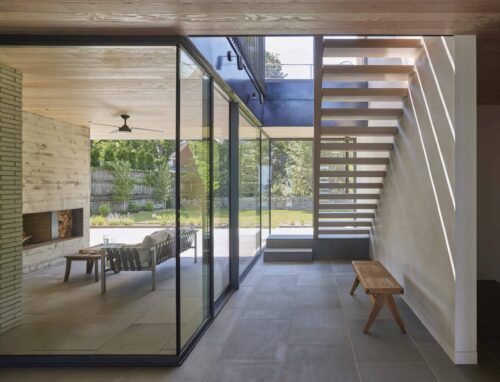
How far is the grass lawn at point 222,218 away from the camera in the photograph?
3875 millimetres

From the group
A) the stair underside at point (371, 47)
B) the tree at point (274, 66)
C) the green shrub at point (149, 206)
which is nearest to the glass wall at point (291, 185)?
the tree at point (274, 66)

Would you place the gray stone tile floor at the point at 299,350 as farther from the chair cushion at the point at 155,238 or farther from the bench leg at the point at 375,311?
the chair cushion at the point at 155,238

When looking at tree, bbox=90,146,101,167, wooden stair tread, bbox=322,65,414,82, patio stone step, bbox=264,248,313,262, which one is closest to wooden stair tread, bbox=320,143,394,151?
wooden stair tread, bbox=322,65,414,82

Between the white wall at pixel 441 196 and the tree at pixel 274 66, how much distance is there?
396 centimetres

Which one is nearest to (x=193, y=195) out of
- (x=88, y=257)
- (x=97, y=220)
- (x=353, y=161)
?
(x=353, y=161)

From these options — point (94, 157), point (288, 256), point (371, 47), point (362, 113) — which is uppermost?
point (371, 47)

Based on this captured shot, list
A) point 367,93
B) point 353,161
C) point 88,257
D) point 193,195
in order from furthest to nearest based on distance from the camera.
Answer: point 88,257 → point 353,161 → point 367,93 → point 193,195

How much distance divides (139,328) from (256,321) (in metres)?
1.22

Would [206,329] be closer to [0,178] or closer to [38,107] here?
[0,178]

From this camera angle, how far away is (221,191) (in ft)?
16.4

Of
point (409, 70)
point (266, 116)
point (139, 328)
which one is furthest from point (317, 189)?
point (139, 328)

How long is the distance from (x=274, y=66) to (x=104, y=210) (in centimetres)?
506

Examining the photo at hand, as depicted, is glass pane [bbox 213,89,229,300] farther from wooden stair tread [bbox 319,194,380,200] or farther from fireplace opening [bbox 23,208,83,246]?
fireplace opening [bbox 23,208,83,246]

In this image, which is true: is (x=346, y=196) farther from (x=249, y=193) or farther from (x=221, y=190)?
(x=221, y=190)
